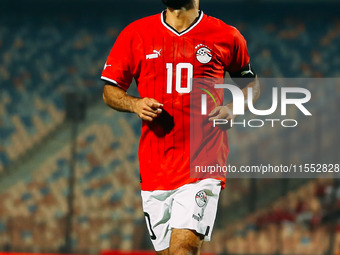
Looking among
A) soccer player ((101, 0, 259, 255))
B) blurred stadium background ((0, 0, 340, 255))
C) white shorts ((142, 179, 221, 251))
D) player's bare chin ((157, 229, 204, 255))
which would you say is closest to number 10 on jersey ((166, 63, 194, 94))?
soccer player ((101, 0, 259, 255))

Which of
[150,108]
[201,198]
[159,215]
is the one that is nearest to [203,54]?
[150,108]

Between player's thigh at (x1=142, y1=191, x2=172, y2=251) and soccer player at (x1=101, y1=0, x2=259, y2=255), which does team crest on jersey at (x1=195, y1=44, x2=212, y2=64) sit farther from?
player's thigh at (x1=142, y1=191, x2=172, y2=251)

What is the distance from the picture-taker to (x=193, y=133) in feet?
9.06

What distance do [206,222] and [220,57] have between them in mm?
784

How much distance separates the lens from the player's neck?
2.80m

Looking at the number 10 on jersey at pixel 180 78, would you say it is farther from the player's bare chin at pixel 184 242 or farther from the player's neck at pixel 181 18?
the player's bare chin at pixel 184 242

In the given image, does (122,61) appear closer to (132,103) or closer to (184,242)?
(132,103)

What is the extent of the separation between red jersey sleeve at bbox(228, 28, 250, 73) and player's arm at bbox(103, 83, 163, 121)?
529mm

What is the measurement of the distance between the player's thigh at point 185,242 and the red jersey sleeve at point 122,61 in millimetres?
789

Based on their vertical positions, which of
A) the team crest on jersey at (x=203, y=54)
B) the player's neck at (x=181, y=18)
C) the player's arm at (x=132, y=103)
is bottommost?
the player's arm at (x=132, y=103)

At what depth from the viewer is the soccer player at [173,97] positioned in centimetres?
271

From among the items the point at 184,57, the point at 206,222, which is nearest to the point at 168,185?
the point at 206,222

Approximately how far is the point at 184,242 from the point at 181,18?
1049 millimetres

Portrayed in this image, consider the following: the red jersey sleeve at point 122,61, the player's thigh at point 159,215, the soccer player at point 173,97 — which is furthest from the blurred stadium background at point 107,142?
the red jersey sleeve at point 122,61
